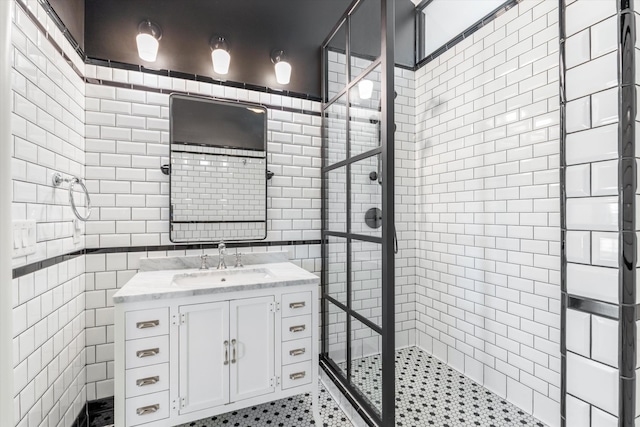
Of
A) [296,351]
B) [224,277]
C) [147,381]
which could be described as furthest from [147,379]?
[296,351]

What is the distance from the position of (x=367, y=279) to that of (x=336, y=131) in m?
1.06

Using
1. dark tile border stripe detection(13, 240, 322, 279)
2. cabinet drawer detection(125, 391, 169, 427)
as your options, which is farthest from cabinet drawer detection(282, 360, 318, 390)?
dark tile border stripe detection(13, 240, 322, 279)

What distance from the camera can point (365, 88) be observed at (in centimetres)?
185

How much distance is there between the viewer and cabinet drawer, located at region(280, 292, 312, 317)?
1.75 meters

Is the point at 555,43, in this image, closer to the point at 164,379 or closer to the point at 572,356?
the point at 572,356

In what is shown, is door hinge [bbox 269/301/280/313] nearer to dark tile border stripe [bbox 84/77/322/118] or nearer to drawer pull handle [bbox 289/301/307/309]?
drawer pull handle [bbox 289/301/307/309]

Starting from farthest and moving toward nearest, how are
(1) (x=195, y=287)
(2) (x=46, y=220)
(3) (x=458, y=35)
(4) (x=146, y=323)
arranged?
(3) (x=458, y=35), (1) (x=195, y=287), (4) (x=146, y=323), (2) (x=46, y=220)

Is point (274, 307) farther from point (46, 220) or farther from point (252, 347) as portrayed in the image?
point (46, 220)

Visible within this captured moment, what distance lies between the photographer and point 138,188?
1.93 meters

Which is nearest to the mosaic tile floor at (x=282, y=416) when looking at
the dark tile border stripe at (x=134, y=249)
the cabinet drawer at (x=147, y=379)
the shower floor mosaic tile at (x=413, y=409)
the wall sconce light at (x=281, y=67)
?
the shower floor mosaic tile at (x=413, y=409)

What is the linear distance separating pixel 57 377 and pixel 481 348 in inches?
100

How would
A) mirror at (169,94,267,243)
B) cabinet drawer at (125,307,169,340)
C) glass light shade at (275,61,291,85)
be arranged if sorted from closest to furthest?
1. cabinet drawer at (125,307,169,340)
2. mirror at (169,94,267,243)
3. glass light shade at (275,61,291,85)

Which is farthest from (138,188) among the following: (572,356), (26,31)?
(572,356)

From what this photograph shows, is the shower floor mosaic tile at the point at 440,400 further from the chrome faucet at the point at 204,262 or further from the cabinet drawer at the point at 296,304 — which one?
the chrome faucet at the point at 204,262
